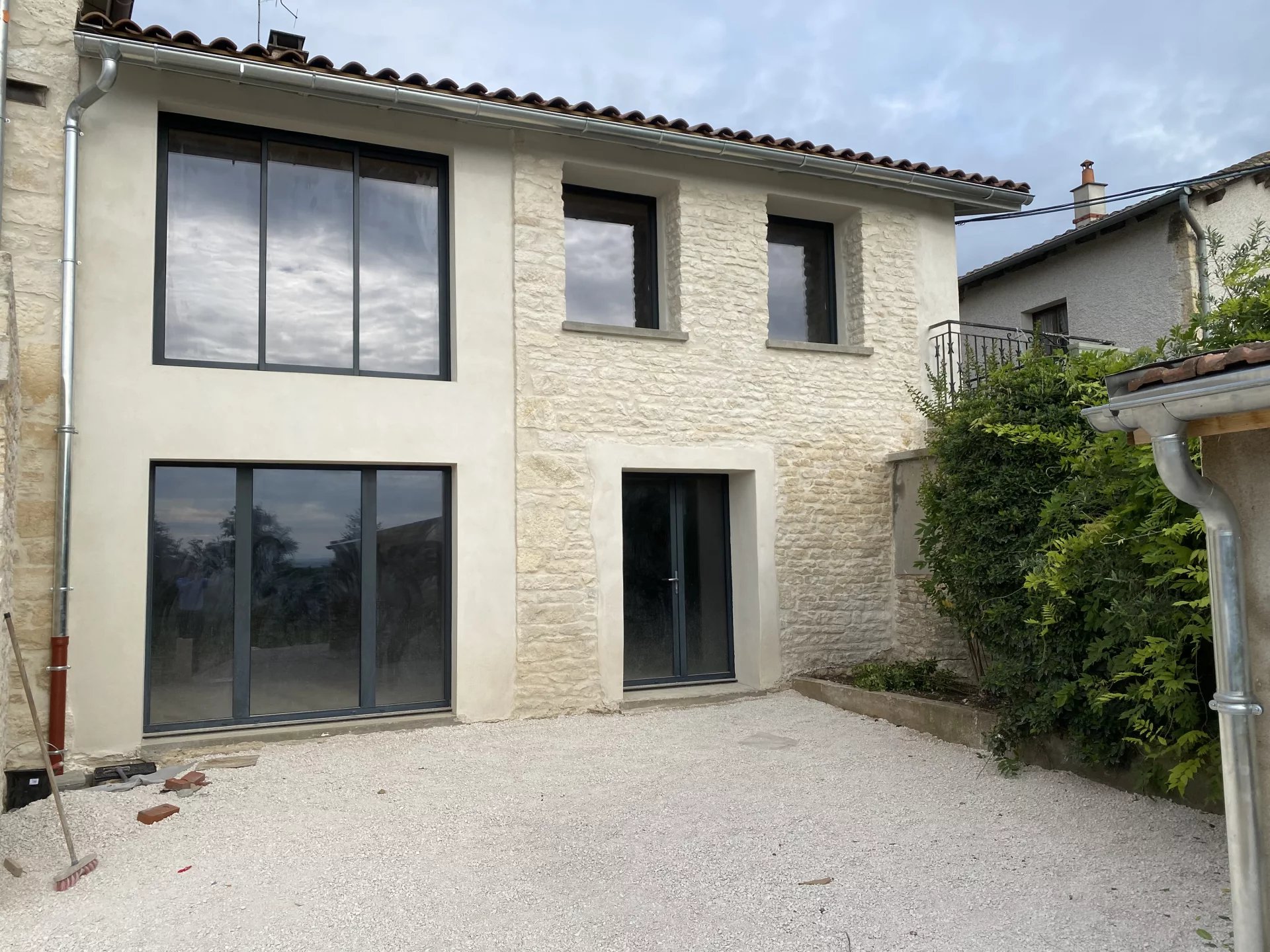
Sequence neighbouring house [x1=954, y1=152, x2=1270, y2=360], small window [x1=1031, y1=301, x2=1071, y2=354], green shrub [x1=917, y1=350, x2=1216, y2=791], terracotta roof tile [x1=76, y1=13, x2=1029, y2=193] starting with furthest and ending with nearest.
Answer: small window [x1=1031, y1=301, x2=1071, y2=354] < neighbouring house [x1=954, y1=152, x2=1270, y2=360] < terracotta roof tile [x1=76, y1=13, x2=1029, y2=193] < green shrub [x1=917, y1=350, x2=1216, y2=791]

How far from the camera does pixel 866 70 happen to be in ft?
129

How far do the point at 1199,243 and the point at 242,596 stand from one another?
11194 millimetres

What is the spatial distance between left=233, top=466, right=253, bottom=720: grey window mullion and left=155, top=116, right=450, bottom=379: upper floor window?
106 centimetres

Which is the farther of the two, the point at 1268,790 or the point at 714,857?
the point at 714,857

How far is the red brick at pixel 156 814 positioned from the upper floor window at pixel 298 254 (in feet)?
10.9

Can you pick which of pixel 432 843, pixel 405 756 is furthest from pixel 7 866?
pixel 405 756

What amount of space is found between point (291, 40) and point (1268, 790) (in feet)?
28.1

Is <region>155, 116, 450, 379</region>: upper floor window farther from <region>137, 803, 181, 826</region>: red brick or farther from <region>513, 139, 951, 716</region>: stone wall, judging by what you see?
<region>137, 803, 181, 826</region>: red brick

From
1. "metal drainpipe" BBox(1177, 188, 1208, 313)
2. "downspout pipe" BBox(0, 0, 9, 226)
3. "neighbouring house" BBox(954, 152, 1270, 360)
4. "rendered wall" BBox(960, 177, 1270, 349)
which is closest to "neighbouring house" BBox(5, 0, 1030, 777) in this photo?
"downspout pipe" BBox(0, 0, 9, 226)

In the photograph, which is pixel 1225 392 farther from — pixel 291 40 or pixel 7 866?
pixel 291 40

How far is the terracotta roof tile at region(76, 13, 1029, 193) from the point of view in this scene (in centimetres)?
608

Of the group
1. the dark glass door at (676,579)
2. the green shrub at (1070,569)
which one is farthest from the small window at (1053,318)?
the green shrub at (1070,569)

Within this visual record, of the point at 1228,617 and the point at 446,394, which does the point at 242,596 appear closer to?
the point at 446,394

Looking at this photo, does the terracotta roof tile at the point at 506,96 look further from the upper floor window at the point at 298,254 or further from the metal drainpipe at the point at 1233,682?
the metal drainpipe at the point at 1233,682
